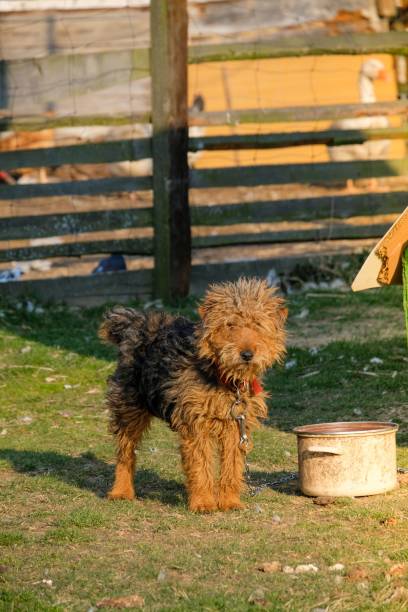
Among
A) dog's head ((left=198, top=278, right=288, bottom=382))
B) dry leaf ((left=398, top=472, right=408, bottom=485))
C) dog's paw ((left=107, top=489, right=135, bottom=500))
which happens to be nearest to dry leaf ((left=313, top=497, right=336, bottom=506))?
dry leaf ((left=398, top=472, right=408, bottom=485))

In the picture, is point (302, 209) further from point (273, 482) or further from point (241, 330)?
point (241, 330)

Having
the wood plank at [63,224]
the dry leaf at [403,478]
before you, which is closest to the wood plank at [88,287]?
the wood plank at [63,224]

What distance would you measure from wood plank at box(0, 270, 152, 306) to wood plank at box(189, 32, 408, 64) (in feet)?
7.51

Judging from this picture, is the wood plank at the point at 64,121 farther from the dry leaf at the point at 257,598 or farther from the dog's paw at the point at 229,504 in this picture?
the dry leaf at the point at 257,598

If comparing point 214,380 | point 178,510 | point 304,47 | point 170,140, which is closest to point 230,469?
point 178,510

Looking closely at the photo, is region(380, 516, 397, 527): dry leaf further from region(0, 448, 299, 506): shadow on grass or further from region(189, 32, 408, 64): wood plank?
region(189, 32, 408, 64): wood plank

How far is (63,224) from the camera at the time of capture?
40.9 ft

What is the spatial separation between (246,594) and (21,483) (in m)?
2.50

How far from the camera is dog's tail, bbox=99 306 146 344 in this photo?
22.5ft

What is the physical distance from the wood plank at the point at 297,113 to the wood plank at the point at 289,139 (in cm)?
15

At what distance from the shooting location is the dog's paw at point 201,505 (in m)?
6.23

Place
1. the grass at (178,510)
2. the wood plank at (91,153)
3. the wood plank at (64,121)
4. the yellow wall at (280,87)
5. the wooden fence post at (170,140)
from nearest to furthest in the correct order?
the grass at (178,510), the wooden fence post at (170,140), the wood plank at (64,121), the wood plank at (91,153), the yellow wall at (280,87)

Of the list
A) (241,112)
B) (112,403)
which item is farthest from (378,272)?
(241,112)

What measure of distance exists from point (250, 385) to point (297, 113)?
268 inches
